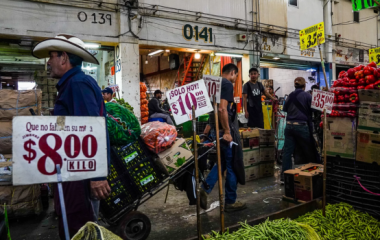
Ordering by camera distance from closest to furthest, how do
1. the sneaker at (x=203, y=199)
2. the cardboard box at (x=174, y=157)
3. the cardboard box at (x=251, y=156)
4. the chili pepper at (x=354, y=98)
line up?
the cardboard box at (x=174, y=157) < the sneaker at (x=203, y=199) < the chili pepper at (x=354, y=98) < the cardboard box at (x=251, y=156)

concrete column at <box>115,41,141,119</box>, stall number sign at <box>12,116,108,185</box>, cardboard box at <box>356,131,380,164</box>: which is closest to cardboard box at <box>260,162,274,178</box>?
cardboard box at <box>356,131,380,164</box>

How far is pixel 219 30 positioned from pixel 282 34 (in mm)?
4062

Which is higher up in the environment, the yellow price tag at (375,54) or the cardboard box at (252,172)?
the yellow price tag at (375,54)

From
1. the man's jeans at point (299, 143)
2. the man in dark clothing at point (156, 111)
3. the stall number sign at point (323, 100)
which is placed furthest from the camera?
the man in dark clothing at point (156, 111)

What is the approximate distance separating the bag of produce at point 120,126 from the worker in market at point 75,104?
2.95 feet

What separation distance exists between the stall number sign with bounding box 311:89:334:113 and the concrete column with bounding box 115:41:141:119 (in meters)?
6.52

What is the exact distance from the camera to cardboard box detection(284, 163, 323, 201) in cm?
443

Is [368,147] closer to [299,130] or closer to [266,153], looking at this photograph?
[299,130]

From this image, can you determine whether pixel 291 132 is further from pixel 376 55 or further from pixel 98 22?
pixel 376 55

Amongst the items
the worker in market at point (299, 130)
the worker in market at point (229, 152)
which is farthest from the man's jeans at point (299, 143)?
the worker in market at point (229, 152)

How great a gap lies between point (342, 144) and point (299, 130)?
1.56 metres

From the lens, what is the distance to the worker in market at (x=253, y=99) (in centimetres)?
740

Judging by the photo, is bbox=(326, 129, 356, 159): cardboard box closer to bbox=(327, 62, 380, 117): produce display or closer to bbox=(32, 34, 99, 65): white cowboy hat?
bbox=(327, 62, 380, 117): produce display

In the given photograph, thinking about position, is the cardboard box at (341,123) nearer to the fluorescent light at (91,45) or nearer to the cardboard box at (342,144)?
the cardboard box at (342,144)
